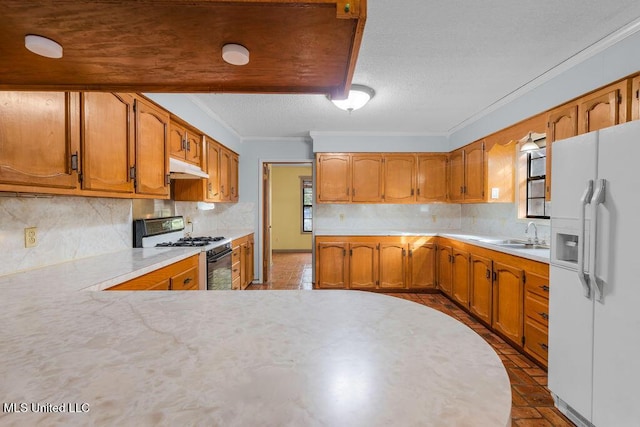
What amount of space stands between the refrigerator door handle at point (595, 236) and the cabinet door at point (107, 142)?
8.97 feet

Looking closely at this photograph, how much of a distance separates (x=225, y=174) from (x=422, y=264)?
9.92ft

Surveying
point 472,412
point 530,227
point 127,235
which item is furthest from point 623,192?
point 127,235

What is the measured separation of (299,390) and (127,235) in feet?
8.27

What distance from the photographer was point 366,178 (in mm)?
4324

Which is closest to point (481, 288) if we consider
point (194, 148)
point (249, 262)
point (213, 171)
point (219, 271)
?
point (219, 271)

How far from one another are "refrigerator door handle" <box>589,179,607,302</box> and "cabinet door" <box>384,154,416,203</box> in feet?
9.35

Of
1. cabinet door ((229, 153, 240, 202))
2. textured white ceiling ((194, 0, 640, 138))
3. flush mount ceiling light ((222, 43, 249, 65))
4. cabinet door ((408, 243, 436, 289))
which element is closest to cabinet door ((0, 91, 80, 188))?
flush mount ceiling light ((222, 43, 249, 65))

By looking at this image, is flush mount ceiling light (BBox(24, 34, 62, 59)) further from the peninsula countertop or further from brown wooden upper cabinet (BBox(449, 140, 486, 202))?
brown wooden upper cabinet (BBox(449, 140, 486, 202))

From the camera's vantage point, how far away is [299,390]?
498 mm

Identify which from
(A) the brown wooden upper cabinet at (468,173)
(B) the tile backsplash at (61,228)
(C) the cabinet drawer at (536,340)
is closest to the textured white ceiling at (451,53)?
(A) the brown wooden upper cabinet at (468,173)

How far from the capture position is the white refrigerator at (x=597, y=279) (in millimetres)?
1343

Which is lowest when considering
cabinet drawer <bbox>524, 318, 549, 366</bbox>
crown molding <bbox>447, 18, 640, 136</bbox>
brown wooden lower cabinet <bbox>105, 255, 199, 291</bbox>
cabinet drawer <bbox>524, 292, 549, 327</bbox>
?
cabinet drawer <bbox>524, 318, 549, 366</bbox>

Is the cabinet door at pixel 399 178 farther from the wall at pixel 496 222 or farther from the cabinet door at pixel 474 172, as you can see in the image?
the wall at pixel 496 222

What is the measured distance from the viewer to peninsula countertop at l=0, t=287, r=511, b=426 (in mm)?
442
